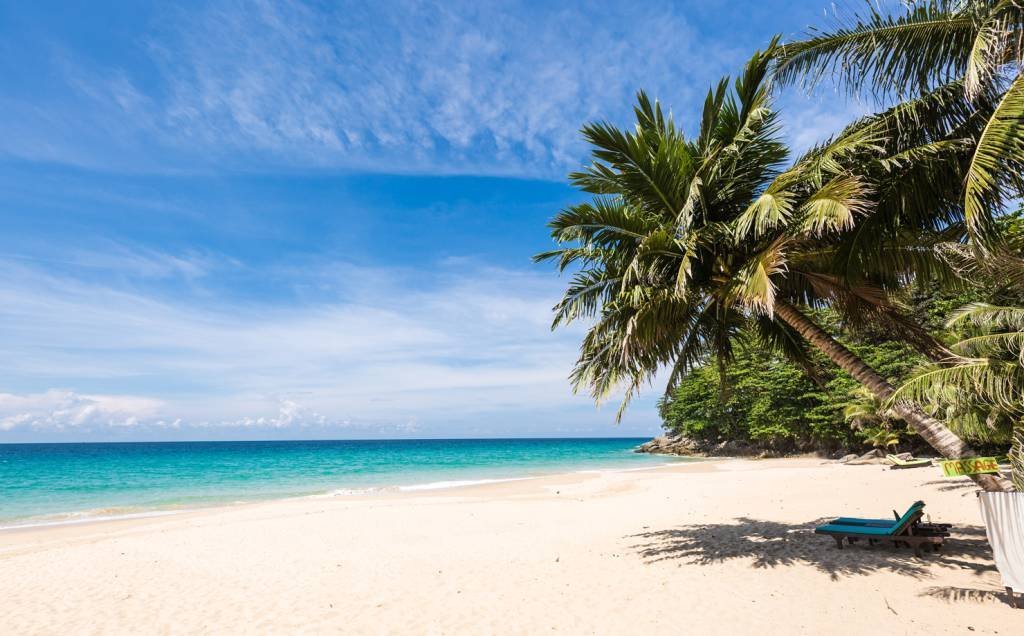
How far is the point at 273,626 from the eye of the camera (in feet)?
19.8

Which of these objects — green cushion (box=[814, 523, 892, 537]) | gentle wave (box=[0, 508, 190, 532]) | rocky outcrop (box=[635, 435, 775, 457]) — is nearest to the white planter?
green cushion (box=[814, 523, 892, 537])

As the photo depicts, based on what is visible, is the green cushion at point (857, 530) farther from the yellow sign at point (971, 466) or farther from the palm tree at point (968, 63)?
the palm tree at point (968, 63)

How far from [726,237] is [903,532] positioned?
5.04 meters

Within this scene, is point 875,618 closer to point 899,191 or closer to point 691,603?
point 691,603

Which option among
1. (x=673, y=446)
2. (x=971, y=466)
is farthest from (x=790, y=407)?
(x=971, y=466)

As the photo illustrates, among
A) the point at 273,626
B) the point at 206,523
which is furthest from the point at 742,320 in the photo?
the point at 206,523

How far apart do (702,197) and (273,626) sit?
7287mm

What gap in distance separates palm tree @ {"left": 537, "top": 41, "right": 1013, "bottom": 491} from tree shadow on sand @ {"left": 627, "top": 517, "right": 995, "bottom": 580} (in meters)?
1.98

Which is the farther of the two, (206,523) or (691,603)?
(206,523)

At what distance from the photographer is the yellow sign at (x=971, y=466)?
529 centimetres

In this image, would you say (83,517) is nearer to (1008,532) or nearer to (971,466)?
(971,466)

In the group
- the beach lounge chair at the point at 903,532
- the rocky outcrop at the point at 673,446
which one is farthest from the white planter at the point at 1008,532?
the rocky outcrop at the point at 673,446

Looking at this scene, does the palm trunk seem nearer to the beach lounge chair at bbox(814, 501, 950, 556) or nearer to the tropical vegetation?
the tropical vegetation

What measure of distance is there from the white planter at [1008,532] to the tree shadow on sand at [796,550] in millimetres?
1373
